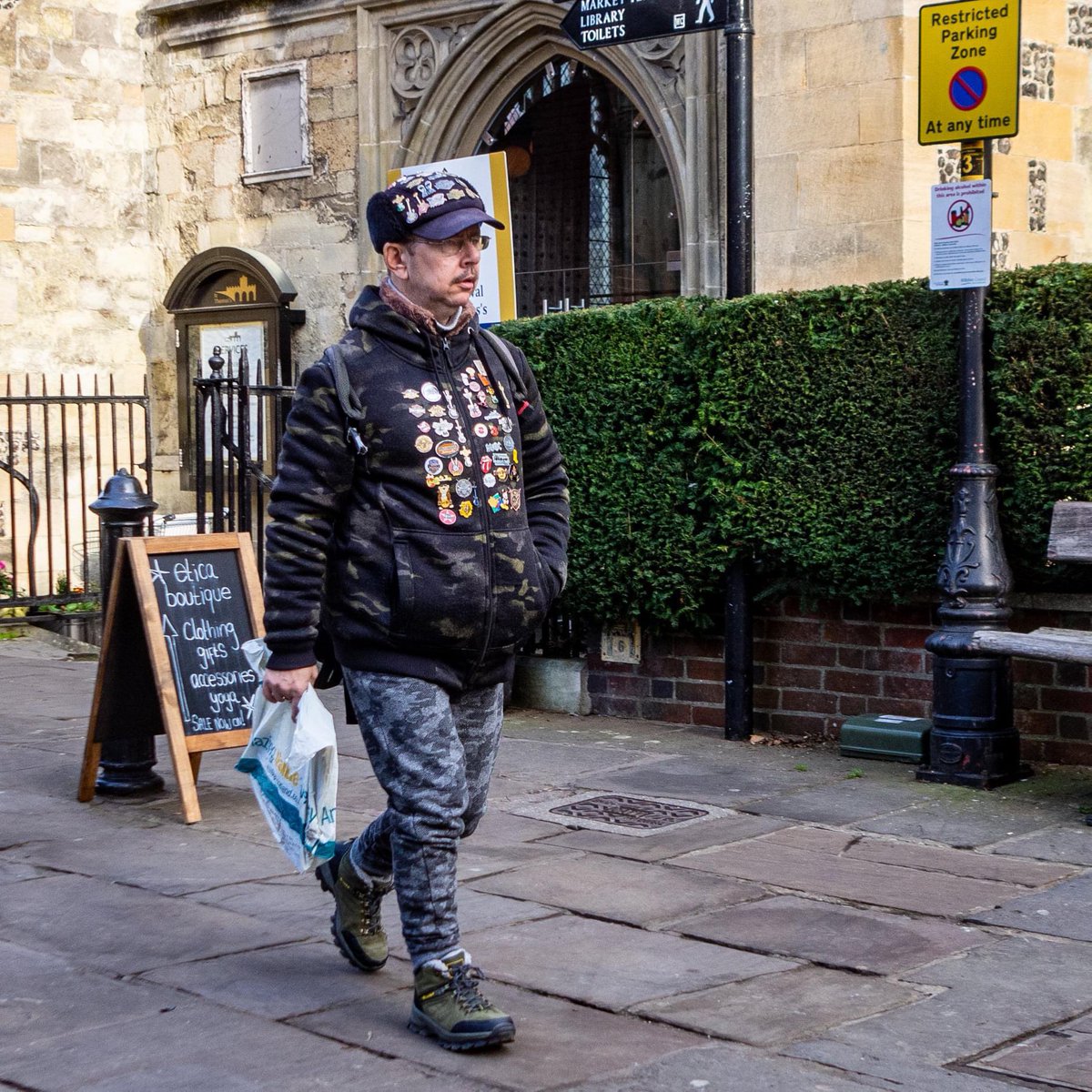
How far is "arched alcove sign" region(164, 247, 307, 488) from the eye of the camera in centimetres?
1345

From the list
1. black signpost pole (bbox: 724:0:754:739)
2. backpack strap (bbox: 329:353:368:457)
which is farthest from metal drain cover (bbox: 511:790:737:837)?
backpack strap (bbox: 329:353:368:457)

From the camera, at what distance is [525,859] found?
557cm

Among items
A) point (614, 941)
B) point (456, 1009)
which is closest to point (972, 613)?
point (614, 941)

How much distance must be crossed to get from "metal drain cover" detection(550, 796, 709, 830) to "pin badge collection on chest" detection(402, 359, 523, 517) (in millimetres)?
2342

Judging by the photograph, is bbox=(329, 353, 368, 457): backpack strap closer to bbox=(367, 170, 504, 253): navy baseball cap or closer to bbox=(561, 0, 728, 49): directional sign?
bbox=(367, 170, 504, 253): navy baseball cap

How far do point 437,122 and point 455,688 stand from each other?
9.26 m

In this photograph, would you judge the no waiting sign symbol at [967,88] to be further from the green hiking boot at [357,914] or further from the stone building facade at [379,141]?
the green hiking boot at [357,914]

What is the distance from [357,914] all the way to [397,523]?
1054 mm

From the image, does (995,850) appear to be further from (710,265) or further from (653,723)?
(710,265)

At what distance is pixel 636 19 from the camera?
754 centimetres

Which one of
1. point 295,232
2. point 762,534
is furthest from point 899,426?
point 295,232

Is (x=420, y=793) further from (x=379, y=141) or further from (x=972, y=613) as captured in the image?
(x=379, y=141)

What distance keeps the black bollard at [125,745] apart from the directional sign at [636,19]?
287 cm

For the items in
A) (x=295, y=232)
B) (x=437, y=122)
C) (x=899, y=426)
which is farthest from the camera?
(x=295, y=232)
